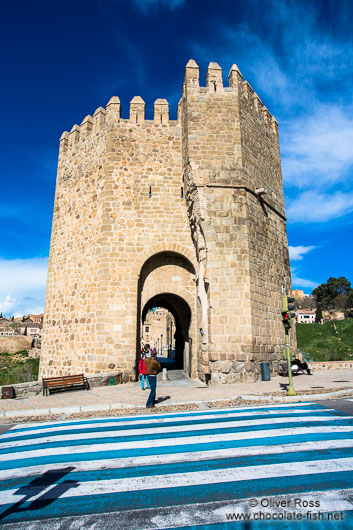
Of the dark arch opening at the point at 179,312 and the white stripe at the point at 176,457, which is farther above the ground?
the dark arch opening at the point at 179,312

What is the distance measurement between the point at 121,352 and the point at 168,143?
26.4 ft

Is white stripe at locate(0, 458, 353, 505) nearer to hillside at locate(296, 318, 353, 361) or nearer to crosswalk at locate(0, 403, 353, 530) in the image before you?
crosswalk at locate(0, 403, 353, 530)

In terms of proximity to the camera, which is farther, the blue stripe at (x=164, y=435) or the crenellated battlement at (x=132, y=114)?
the crenellated battlement at (x=132, y=114)

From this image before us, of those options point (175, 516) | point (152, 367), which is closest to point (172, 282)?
point (152, 367)

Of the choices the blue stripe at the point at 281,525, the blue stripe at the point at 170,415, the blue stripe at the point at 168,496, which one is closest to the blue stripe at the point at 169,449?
the blue stripe at the point at 168,496

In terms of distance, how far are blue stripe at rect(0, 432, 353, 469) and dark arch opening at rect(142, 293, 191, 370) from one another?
8.63 m

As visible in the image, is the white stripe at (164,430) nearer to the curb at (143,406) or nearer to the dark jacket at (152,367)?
the curb at (143,406)

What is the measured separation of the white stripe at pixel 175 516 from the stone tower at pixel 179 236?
7.13 metres

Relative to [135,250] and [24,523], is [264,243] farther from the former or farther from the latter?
[24,523]

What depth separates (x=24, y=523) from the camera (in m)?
2.79

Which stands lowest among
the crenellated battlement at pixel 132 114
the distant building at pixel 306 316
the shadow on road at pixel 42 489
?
the shadow on road at pixel 42 489

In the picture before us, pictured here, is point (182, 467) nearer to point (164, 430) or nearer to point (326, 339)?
point (164, 430)

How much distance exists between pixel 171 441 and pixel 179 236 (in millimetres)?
8674

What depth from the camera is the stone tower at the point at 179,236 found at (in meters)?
10.8
